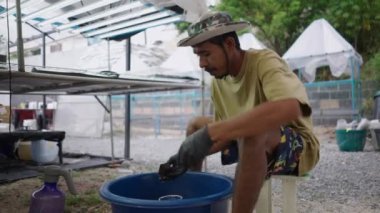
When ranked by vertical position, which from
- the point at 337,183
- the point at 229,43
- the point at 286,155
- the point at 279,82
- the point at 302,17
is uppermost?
the point at 302,17

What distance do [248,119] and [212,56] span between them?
0.34 m

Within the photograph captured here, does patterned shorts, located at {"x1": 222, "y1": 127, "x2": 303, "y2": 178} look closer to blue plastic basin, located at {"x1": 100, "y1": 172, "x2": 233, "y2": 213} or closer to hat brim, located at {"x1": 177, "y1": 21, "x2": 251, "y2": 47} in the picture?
blue plastic basin, located at {"x1": 100, "y1": 172, "x2": 233, "y2": 213}

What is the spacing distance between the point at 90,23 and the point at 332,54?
13.5ft

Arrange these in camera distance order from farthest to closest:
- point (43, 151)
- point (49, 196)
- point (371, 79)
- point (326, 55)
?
point (371, 79) → point (326, 55) → point (43, 151) → point (49, 196)

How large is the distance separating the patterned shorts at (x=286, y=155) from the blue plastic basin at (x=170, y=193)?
0.14 meters

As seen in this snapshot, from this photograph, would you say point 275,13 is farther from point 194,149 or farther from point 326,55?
point 194,149

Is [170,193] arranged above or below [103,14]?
below

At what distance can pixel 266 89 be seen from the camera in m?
0.99

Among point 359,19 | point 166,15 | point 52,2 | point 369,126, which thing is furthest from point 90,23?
point 359,19

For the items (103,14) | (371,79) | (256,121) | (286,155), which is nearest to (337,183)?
(286,155)

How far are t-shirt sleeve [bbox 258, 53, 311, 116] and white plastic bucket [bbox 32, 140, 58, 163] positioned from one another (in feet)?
6.64

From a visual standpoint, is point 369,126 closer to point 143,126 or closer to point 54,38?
point 54,38

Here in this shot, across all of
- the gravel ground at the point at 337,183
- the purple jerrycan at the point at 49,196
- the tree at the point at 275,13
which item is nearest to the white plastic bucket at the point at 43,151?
the gravel ground at the point at 337,183

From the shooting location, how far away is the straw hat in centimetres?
107
